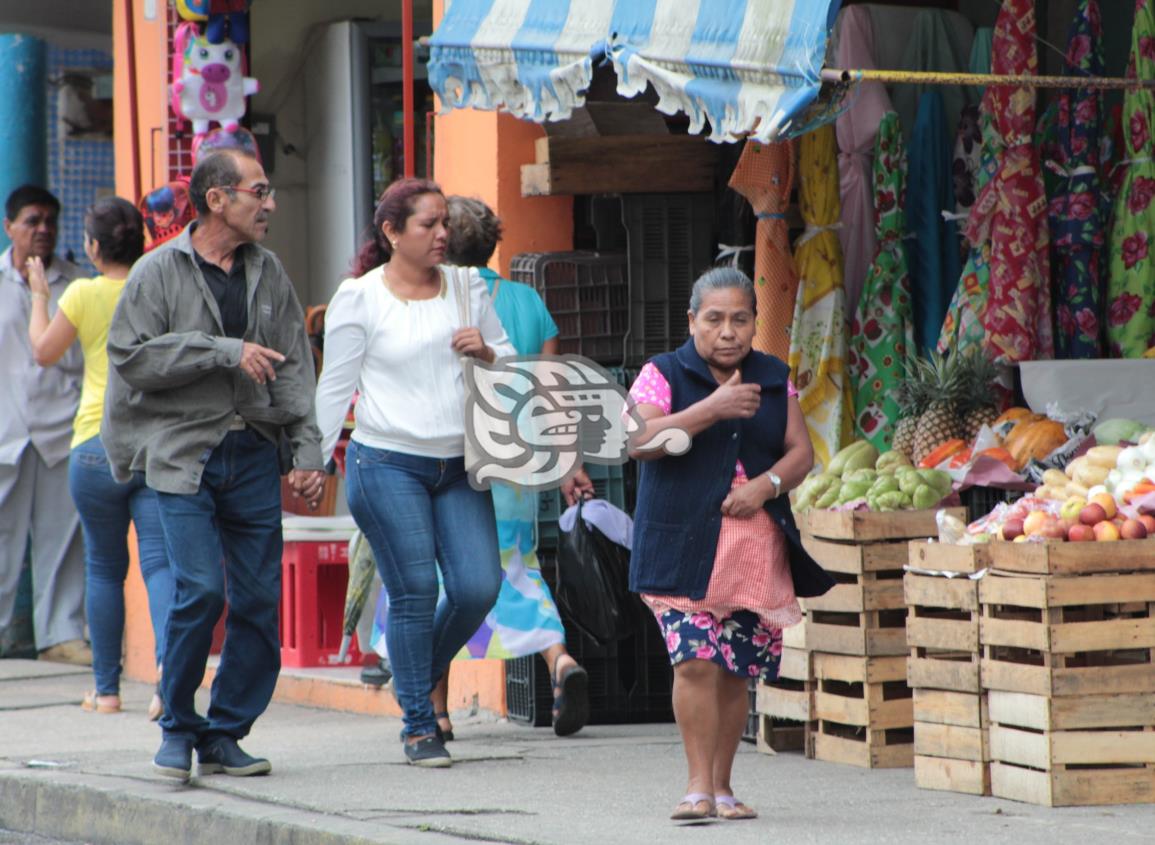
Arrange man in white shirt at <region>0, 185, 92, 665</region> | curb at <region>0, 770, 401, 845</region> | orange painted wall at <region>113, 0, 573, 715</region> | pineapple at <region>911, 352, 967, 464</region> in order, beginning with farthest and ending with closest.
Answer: man in white shirt at <region>0, 185, 92, 665</region> → orange painted wall at <region>113, 0, 573, 715</region> → pineapple at <region>911, 352, 967, 464</region> → curb at <region>0, 770, 401, 845</region>

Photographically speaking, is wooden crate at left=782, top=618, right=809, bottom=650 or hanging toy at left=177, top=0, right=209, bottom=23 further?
hanging toy at left=177, top=0, right=209, bottom=23

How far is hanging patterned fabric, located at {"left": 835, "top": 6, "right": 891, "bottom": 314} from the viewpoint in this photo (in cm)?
875

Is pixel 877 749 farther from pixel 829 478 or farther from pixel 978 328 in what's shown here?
pixel 978 328

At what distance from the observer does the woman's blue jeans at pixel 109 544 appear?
809 centimetres

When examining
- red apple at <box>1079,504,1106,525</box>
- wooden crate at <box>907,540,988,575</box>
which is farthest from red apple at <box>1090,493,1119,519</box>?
wooden crate at <box>907,540,988,575</box>

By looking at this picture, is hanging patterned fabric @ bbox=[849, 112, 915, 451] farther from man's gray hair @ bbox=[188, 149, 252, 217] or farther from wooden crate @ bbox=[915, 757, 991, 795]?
man's gray hair @ bbox=[188, 149, 252, 217]

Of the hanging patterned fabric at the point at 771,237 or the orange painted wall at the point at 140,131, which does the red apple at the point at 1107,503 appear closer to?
the hanging patterned fabric at the point at 771,237

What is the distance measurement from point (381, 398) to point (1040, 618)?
2.19 metres

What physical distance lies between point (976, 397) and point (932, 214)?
3.65 feet

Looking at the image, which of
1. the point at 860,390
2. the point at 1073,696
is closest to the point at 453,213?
the point at 860,390

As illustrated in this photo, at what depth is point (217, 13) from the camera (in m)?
9.92

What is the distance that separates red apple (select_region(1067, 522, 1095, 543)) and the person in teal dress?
83.8 inches

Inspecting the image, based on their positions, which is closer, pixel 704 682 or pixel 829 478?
pixel 704 682

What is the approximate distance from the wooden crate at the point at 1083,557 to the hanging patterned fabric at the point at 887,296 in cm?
266
